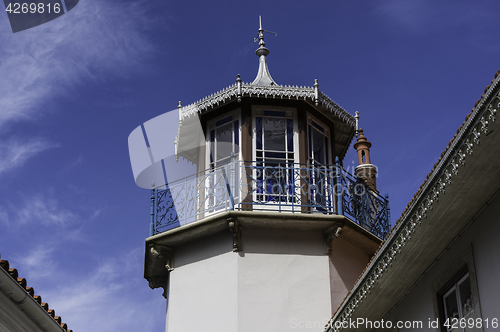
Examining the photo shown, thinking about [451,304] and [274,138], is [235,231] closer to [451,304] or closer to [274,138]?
[274,138]

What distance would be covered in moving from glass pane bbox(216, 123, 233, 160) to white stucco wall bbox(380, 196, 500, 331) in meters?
6.97

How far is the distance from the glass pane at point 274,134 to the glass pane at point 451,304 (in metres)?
7.19

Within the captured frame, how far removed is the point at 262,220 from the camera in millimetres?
15867

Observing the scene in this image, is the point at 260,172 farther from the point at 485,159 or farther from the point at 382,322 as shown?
the point at 485,159

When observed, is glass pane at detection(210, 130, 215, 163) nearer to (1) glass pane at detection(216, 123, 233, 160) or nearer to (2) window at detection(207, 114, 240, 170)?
(2) window at detection(207, 114, 240, 170)

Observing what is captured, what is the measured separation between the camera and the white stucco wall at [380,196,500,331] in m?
9.24

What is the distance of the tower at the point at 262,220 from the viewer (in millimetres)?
15602

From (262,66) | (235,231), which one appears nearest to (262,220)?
(235,231)

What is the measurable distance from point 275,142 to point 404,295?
20.5 feet

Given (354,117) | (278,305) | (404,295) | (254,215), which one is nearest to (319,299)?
(278,305)

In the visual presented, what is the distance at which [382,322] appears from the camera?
12695 mm

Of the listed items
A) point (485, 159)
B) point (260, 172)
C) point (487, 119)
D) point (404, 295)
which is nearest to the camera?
point (487, 119)

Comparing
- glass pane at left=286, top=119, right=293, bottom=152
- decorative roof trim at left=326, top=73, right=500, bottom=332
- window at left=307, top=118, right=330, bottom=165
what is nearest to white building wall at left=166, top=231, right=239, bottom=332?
glass pane at left=286, top=119, right=293, bottom=152

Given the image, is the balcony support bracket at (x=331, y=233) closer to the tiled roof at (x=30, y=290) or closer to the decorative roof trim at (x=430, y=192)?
the decorative roof trim at (x=430, y=192)
